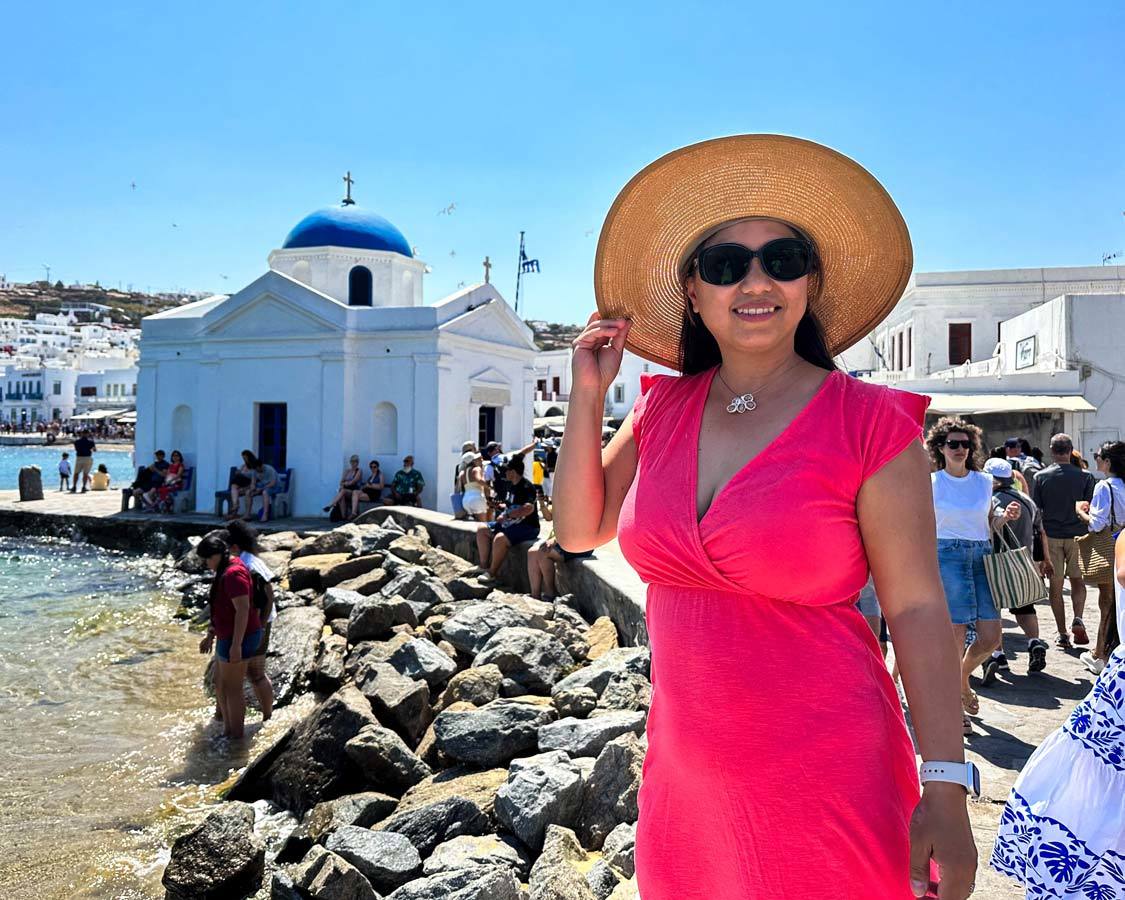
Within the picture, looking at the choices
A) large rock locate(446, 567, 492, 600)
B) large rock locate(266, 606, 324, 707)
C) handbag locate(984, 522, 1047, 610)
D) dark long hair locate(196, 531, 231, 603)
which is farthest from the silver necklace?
large rock locate(446, 567, 492, 600)

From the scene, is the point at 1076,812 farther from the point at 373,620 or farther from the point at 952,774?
the point at 373,620

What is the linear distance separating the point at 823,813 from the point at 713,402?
2.71 ft

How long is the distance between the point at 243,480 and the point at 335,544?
17.0ft

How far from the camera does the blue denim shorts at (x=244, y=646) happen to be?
6766 millimetres

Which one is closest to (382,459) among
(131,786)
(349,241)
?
(349,241)

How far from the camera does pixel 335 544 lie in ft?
41.4

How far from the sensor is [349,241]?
2022cm

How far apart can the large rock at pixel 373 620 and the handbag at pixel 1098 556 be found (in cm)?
612

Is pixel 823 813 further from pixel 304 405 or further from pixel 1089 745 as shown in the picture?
pixel 304 405

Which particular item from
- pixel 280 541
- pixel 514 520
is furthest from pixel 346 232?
pixel 514 520

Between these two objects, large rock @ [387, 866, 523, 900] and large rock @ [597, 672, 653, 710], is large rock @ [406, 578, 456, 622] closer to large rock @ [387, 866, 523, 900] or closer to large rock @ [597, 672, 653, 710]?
large rock @ [597, 672, 653, 710]

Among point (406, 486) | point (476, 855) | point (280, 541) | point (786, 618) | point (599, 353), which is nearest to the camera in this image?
point (786, 618)

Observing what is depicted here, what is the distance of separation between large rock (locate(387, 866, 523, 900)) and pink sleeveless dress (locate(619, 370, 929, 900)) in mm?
1896

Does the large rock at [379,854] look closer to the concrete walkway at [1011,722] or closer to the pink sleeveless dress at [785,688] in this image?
the concrete walkway at [1011,722]
